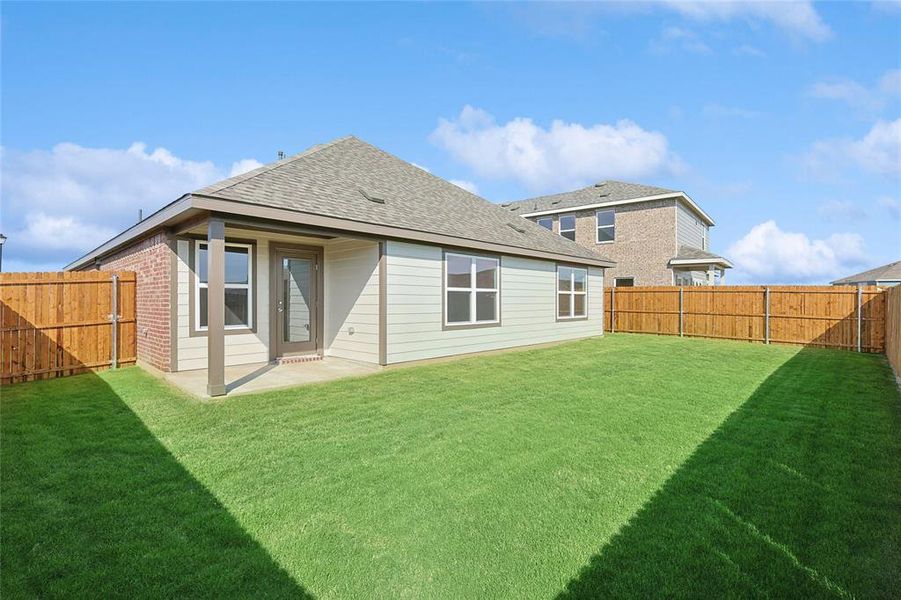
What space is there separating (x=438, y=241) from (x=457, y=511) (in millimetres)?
6854

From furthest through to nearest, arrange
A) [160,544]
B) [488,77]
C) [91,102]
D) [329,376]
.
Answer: [488,77] → [91,102] → [329,376] → [160,544]

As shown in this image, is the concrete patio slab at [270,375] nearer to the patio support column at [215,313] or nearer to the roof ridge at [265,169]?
the patio support column at [215,313]

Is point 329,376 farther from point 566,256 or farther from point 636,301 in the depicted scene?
point 636,301

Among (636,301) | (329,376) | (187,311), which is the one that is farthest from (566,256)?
(187,311)

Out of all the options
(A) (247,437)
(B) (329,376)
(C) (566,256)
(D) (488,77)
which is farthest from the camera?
(D) (488,77)

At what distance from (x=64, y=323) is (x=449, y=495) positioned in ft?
28.7

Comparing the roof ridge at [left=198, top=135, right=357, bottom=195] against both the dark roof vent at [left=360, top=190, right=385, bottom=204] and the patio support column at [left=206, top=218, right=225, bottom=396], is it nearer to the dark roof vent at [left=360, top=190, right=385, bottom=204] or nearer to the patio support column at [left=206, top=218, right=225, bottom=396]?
the patio support column at [left=206, top=218, right=225, bottom=396]

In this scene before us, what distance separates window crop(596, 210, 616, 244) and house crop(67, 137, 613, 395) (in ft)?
32.1

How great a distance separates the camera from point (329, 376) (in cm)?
755

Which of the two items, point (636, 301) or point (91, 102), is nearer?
point (91, 102)

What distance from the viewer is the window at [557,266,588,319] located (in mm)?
13445

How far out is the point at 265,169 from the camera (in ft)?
27.2

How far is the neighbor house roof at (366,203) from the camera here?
6.79m

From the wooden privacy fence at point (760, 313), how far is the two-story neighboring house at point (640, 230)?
3258 millimetres
